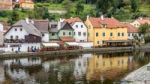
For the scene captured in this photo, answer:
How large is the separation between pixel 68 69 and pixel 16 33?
24.8m

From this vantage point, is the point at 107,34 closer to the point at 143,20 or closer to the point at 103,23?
the point at 103,23

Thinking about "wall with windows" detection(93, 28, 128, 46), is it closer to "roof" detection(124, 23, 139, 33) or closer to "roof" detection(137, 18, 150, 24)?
"roof" detection(124, 23, 139, 33)

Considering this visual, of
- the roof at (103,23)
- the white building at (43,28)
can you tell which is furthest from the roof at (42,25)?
the roof at (103,23)

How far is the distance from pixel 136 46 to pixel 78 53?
13.5 metres

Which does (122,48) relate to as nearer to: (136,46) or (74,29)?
(136,46)

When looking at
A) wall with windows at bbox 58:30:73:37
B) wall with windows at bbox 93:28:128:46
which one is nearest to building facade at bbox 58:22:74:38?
wall with windows at bbox 58:30:73:37

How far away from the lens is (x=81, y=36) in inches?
2943

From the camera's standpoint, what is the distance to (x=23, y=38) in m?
67.7

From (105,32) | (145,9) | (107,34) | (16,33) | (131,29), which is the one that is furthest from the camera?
(145,9)

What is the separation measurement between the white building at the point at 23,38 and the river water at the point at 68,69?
24.1 feet

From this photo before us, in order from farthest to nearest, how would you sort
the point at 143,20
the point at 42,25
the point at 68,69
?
the point at 143,20, the point at 42,25, the point at 68,69

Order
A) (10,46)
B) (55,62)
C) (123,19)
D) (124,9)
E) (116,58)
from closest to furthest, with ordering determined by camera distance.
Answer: (55,62), (116,58), (10,46), (123,19), (124,9)

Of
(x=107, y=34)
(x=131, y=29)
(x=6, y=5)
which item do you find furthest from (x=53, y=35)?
(x=6, y=5)

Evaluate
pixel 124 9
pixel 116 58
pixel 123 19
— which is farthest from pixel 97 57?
pixel 124 9
